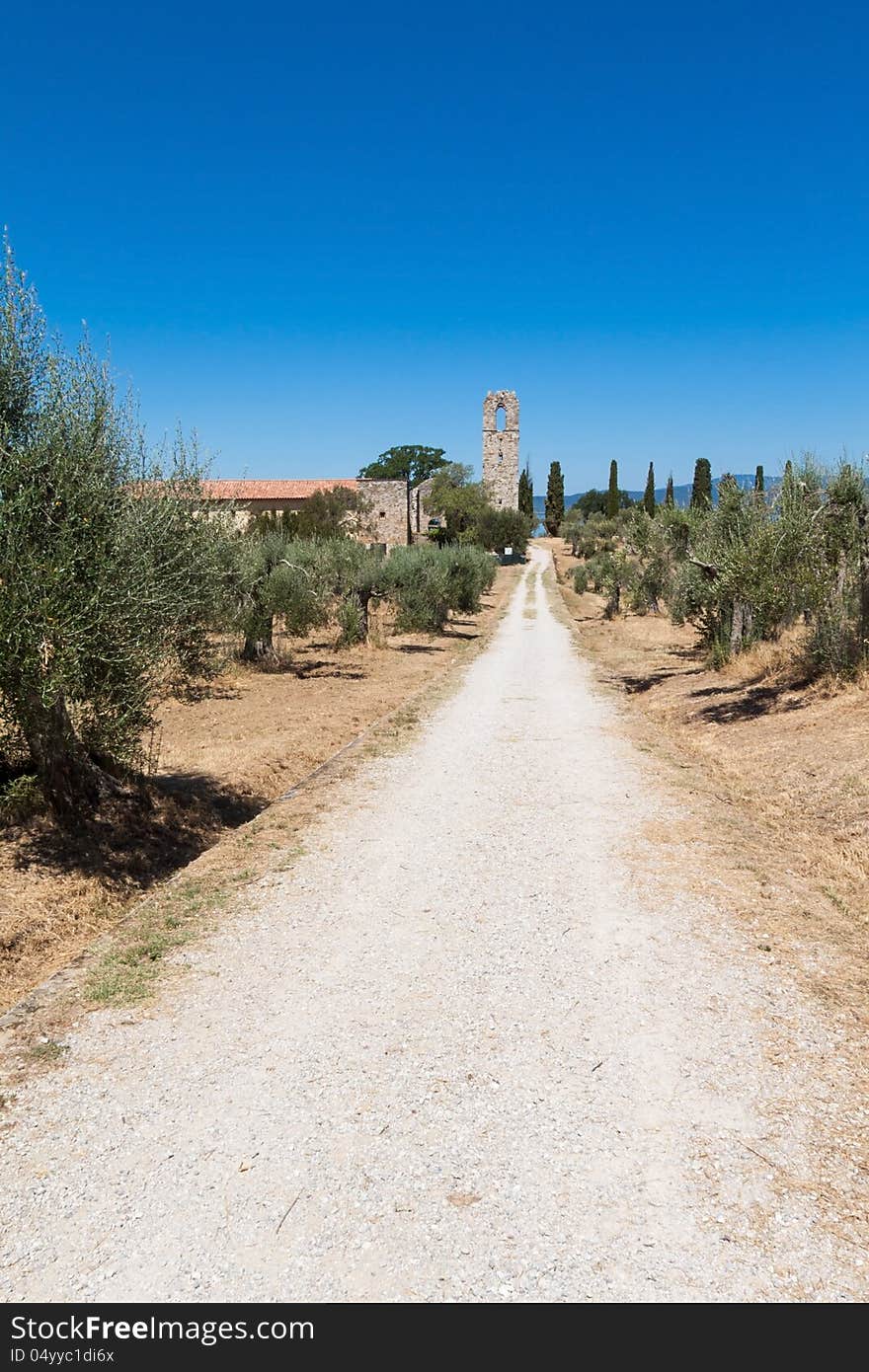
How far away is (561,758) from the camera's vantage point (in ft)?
39.8

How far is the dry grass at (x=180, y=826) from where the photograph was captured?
21.8 ft

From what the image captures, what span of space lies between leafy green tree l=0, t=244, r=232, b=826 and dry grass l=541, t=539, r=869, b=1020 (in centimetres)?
596

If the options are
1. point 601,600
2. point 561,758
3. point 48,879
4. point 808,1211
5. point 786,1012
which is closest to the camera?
point 808,1211

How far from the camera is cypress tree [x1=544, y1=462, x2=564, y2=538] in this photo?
10556cm

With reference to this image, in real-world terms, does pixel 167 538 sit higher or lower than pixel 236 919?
higher

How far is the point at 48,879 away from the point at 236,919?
2.59 meters

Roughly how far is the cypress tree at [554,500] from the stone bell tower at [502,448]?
39.3 ft

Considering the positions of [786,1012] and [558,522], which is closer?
[786,1012]

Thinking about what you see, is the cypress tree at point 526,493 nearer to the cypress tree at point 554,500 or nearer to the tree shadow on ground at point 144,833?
the cypress tree at point 554,500

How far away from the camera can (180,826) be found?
10.1m

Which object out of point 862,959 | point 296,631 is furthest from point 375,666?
point 862,959

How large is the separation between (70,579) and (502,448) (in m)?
91.9

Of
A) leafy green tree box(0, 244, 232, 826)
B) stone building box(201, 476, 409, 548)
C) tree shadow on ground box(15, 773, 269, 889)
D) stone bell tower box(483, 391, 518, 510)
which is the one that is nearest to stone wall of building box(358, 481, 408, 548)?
stone building box(201, 476, 409, 548)

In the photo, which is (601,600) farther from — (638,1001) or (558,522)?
(558,522)
